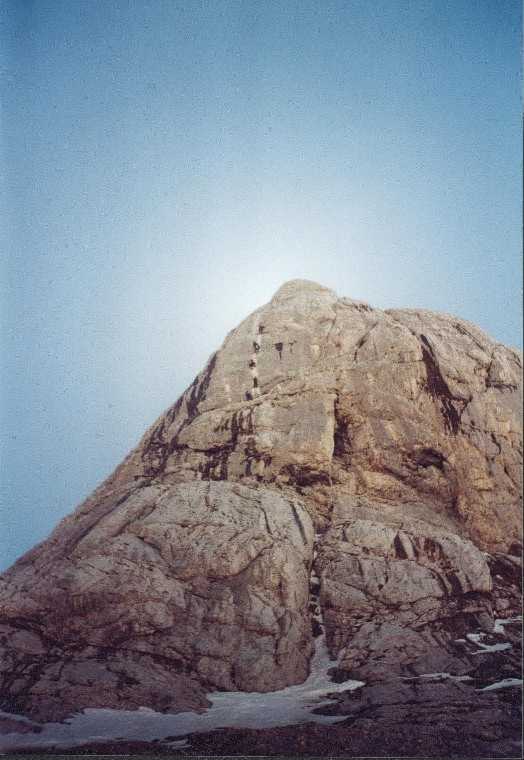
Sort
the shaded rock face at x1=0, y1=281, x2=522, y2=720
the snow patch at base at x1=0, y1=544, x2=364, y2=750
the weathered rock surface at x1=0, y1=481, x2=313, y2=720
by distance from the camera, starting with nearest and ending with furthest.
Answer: the snow patch at base at x1=0, y1=544, x2=364, y2=750, the weathered rock surface at x1=0, y1=481, x2=313, y2=720, the shaded rock face at x1=0, y1=281, x2=522, y2=720

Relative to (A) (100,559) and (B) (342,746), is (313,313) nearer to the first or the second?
(A) (100,559)

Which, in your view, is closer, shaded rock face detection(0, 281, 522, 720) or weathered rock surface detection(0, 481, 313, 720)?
weathered rock surface detection(0, 481, 313, 720)

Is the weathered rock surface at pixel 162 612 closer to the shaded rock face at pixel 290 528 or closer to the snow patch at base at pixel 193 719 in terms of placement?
the shaded rock face at pixel 290 528

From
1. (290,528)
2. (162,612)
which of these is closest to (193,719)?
(162,612)

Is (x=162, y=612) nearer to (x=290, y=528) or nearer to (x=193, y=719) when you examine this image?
(x=193, y=719)

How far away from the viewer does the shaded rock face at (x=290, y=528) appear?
73.9ft

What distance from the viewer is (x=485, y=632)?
967 inches

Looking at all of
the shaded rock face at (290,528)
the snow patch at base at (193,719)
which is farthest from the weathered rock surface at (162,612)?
the snow patch at base at (193,719)

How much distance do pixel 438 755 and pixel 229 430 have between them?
60.9ft

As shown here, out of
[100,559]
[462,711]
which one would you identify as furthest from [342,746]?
[100,559]

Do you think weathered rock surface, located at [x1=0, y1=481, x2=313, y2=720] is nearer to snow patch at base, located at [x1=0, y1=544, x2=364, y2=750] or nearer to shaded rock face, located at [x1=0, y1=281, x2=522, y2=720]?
shaded rock face, located at [x1=0, y1=281, x2=522, y2=720]

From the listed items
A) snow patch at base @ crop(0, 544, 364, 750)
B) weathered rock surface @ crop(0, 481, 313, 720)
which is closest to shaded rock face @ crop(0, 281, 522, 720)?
weathered rock surface @ crop(0, 481, 313, 720)

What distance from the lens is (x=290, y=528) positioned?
2727 cm

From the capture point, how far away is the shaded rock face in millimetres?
22531
